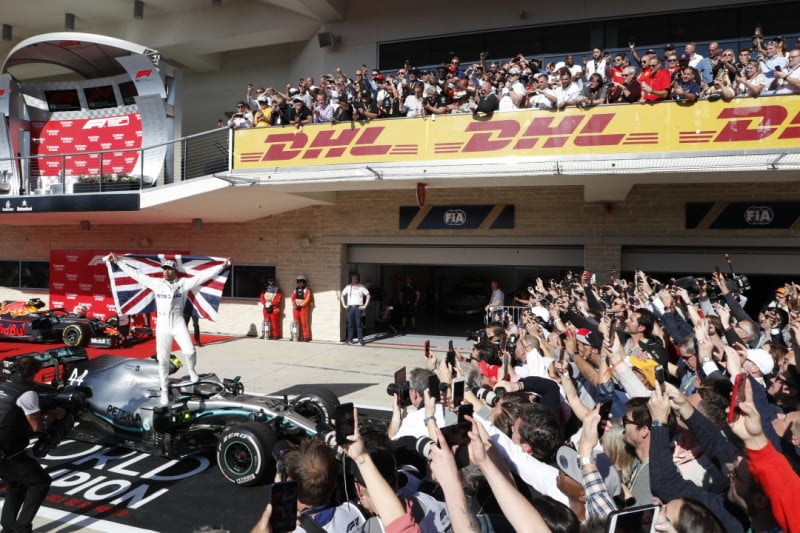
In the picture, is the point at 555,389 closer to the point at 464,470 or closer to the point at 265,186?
the point at 464,470

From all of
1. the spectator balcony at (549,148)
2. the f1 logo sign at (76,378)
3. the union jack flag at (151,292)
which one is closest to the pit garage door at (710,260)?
the spectator balcony at (549,148)

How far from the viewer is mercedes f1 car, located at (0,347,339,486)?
5.07m

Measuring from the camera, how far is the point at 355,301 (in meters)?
13.3

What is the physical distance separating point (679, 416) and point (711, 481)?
1.08ft

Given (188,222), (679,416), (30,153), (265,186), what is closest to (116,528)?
(679,416)

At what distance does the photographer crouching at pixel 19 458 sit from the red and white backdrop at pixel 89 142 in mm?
11650

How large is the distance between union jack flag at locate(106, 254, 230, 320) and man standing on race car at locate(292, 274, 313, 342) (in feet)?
20.9

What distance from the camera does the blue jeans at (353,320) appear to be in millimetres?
13391

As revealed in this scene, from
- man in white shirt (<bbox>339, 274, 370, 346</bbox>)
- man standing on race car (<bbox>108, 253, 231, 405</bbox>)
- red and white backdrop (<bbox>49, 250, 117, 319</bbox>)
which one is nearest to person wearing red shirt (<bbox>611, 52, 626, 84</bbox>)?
man in white shirt (<bbox>339, 274, 370, 346</bbox>)

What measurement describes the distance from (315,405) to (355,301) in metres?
7.43

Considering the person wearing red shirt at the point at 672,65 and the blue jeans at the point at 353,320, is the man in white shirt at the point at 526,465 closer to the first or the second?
the person wearing red shirt at the point at 672,65

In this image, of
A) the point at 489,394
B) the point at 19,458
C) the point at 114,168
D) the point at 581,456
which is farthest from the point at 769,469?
the point at 114,168

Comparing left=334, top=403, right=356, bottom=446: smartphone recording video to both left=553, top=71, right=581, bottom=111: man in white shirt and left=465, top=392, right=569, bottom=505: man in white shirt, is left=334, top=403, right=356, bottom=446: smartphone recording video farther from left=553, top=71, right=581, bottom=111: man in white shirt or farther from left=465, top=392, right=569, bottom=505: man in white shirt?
left=553, top=71, right=581, bottom=111: man in white shirt

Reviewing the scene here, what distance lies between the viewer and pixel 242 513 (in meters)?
4.68
